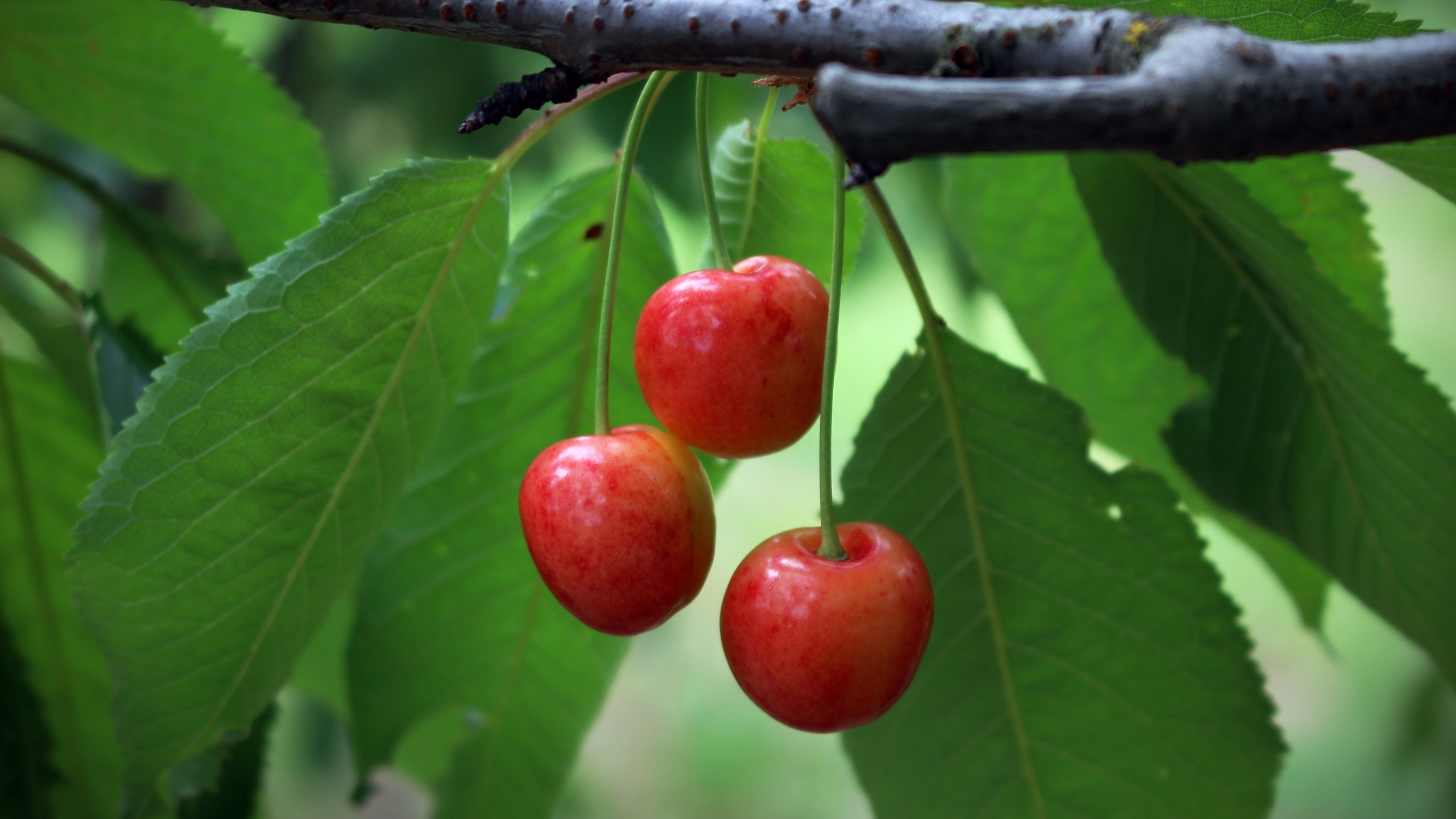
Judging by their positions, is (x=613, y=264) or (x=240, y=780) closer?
(x=613, y=264)

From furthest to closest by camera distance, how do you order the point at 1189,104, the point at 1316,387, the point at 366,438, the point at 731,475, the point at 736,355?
the point at 731,475 → the point at 1316,387 → the point at 366,438 → the point at 736,355 → the point at 1189,104

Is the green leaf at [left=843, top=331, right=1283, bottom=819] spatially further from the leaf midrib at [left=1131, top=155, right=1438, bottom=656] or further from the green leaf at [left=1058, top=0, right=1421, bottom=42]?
the green leaf at [left=1058, top=0, right=1421, bottom=42]

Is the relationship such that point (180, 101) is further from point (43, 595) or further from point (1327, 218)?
point (1327, 218)

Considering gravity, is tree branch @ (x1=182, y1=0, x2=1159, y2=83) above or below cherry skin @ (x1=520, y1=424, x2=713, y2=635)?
above

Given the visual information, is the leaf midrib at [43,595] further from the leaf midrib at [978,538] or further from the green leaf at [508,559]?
the leaf midrib at [978,538]

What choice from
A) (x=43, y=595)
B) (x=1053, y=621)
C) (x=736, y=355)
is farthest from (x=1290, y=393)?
(x=43, y=595)

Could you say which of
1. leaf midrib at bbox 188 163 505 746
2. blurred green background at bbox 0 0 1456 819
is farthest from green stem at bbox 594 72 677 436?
blurred green background at bbox 0 0 1456 819
